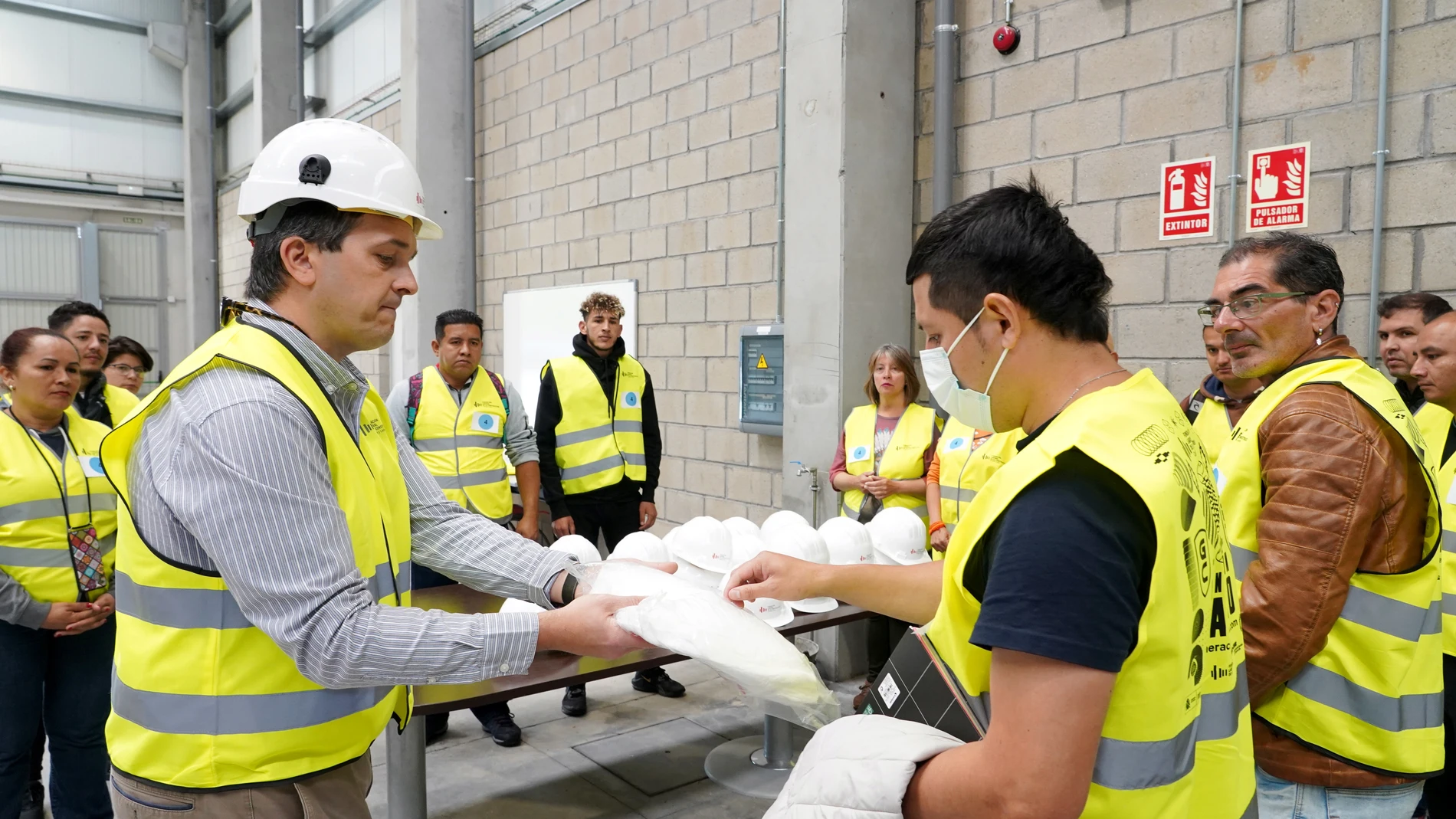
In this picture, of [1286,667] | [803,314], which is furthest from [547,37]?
[1286,667]

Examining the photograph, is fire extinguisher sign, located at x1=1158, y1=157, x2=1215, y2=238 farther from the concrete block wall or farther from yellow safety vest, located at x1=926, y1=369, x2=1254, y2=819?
yellow safety vest, located at x1=926, y1=369, x2=1254, y2=819

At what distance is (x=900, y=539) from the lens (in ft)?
10.9

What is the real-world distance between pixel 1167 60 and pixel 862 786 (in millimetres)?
3339

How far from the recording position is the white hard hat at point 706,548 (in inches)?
117

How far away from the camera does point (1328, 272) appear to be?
186 centimetres

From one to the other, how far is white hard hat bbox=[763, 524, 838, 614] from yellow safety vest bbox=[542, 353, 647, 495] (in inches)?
56.2

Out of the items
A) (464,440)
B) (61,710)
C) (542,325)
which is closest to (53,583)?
(61,710)

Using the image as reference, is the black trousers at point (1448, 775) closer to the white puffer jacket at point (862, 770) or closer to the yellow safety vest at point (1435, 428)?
the yellow safety vest at point (1435, 428)

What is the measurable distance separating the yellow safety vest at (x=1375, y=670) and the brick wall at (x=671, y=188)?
3398 mm

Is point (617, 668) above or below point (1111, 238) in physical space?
below

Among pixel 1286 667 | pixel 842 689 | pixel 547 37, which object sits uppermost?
pixel 547 37

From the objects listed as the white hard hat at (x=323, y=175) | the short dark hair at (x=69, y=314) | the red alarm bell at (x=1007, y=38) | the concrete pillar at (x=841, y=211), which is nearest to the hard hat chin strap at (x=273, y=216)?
the white hard hat at (x=323, y=175)

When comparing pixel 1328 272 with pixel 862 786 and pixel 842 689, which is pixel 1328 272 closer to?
pixel 862 786

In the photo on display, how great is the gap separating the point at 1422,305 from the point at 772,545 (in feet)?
6.88
